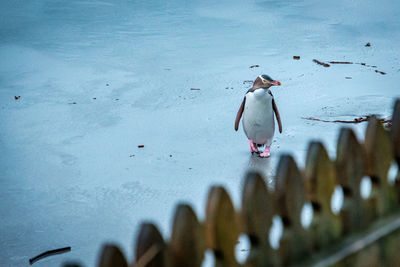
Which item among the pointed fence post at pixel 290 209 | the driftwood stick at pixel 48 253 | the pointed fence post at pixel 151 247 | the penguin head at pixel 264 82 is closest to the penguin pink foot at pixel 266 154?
the penguin head at pixel 264 82

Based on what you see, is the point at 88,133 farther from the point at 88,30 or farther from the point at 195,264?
the point at 88,30

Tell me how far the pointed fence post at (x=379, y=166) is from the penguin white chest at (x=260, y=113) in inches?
93.8

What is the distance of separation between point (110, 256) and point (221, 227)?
22 centimetres

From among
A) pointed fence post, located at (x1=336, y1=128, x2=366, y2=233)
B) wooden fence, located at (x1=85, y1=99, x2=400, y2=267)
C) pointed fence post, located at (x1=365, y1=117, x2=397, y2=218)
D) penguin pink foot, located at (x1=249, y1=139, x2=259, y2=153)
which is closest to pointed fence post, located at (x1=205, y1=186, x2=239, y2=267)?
wooden fence, located at (x1=85, y1=99, x2=400, y2=267)

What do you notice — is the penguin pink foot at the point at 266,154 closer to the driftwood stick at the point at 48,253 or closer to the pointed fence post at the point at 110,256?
the driftwood stick at the point at 48,253

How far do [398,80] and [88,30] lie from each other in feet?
16.1

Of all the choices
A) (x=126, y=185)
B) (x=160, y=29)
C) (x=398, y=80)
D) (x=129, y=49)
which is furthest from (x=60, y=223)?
(x=160, y=29)

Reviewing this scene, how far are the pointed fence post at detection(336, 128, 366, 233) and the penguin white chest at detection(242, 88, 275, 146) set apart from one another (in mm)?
2473

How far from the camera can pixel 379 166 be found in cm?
142

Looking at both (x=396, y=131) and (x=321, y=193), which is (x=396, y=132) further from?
(x=321, y=193)

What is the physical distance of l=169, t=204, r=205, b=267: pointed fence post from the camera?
1023 millimetres

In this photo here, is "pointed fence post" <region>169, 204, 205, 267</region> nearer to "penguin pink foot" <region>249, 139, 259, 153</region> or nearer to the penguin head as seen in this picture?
the penguin head

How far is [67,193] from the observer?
11.8ft

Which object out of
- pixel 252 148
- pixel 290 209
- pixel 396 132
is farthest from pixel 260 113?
pixel 290 209
